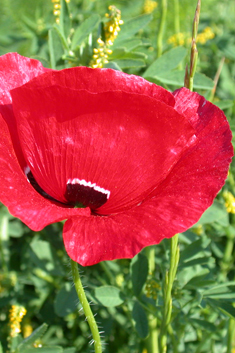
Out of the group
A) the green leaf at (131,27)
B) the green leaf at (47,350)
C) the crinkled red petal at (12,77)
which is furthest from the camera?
the green leaf at (131,27)

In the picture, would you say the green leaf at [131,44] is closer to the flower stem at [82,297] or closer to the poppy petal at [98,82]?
the poppy petal at [98,82]

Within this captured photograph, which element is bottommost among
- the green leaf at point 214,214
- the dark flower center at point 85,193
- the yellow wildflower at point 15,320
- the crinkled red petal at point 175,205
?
the yellow wildflower at point 15,320

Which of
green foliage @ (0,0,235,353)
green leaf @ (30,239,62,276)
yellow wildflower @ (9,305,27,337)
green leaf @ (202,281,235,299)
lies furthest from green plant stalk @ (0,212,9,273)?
green leaf @ (202,281,235,299)

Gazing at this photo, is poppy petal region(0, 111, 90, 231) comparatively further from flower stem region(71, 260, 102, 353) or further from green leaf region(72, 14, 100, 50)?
green leaf region(72, 14, 100, 50)

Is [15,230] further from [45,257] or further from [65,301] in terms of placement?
[65,301]

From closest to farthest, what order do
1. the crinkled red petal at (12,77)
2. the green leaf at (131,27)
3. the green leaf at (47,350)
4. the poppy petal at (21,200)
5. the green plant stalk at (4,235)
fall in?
1. the poppy petal at (21,200)
2. the crinkled red petal at (12,77)
3. the green leaf at (47,350)
4. the green leaf at (131,27)
5. the green plant stalk at (4,235)

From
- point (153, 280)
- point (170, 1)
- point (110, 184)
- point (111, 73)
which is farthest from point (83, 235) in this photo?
point (170, 1)

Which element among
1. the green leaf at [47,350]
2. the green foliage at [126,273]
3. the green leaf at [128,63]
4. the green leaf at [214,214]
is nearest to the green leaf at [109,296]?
the green foliage at [126,273]

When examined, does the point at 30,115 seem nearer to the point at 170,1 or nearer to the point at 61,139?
the point at 61,139
